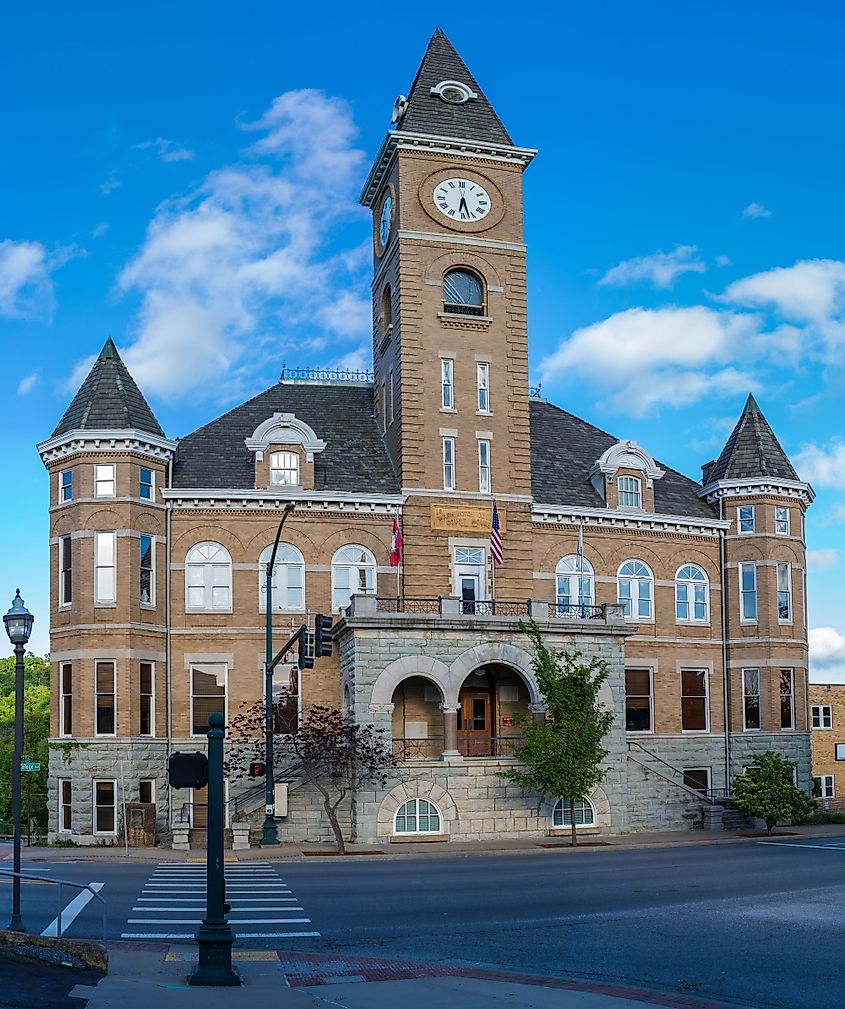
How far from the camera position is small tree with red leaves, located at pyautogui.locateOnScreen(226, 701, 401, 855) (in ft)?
124

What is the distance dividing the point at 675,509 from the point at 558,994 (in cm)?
3812

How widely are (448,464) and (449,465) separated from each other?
6 cm

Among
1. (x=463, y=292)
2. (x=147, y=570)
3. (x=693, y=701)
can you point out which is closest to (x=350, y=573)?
(x=147, y=570)

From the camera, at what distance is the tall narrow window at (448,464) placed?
47.2 m

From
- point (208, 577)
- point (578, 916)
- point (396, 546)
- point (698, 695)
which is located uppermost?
point (396, 546)

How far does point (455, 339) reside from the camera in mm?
48031

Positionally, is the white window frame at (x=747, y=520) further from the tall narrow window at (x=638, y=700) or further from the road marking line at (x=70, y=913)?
the road marking line at (x=70, y=913)

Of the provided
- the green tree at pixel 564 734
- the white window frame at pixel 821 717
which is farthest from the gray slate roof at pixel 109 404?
the white window frame at pixel 821 717

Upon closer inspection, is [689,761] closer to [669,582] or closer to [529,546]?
[669,582]

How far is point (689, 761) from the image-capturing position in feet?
164

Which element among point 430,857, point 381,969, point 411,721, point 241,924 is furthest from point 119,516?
point 381,969

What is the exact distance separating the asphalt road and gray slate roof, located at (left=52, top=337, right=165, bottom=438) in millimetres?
16383

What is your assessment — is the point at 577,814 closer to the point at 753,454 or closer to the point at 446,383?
the point at 446,383

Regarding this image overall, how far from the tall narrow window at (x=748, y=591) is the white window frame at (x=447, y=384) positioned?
541 inches
